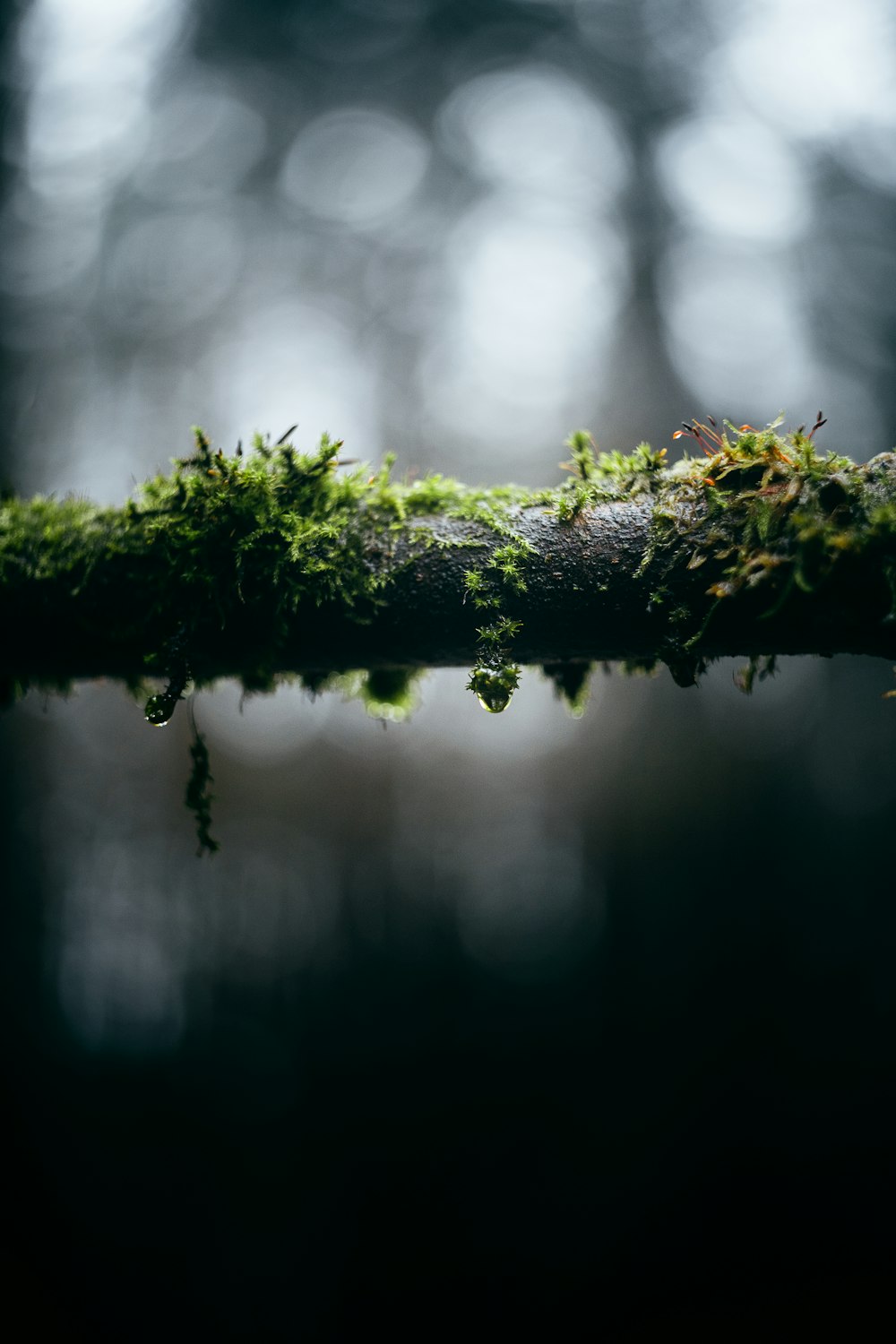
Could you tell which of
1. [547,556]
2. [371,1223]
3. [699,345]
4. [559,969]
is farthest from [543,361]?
[371,1223]

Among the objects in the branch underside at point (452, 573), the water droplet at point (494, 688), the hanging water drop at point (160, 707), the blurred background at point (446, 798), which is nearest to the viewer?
the branch underside at point (452, 573)

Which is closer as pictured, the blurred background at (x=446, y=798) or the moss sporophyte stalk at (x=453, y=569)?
the moss sporophyte stalk at (x=453, y=569)

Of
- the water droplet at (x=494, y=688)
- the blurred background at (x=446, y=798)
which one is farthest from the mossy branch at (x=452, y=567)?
the blurred background at (x=446, y=798)

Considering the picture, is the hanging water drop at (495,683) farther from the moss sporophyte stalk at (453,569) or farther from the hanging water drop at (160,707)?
the hanging water drop at (160,707)

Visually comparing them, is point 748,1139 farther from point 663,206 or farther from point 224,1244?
point 663,206

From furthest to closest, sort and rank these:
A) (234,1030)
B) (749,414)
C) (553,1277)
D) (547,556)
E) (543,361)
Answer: (543,361)
(749,414)
(234,1030)
(553,1277)
(547,556)

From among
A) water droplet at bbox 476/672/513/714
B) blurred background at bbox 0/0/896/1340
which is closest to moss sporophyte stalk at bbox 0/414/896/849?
water droplet at bbox 476/672/513/714

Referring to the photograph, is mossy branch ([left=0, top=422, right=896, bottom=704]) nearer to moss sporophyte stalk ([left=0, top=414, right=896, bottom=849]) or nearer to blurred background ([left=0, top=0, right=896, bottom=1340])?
moss sporophyte stalk ([left=0, top=414, right=896, bottom=849])
